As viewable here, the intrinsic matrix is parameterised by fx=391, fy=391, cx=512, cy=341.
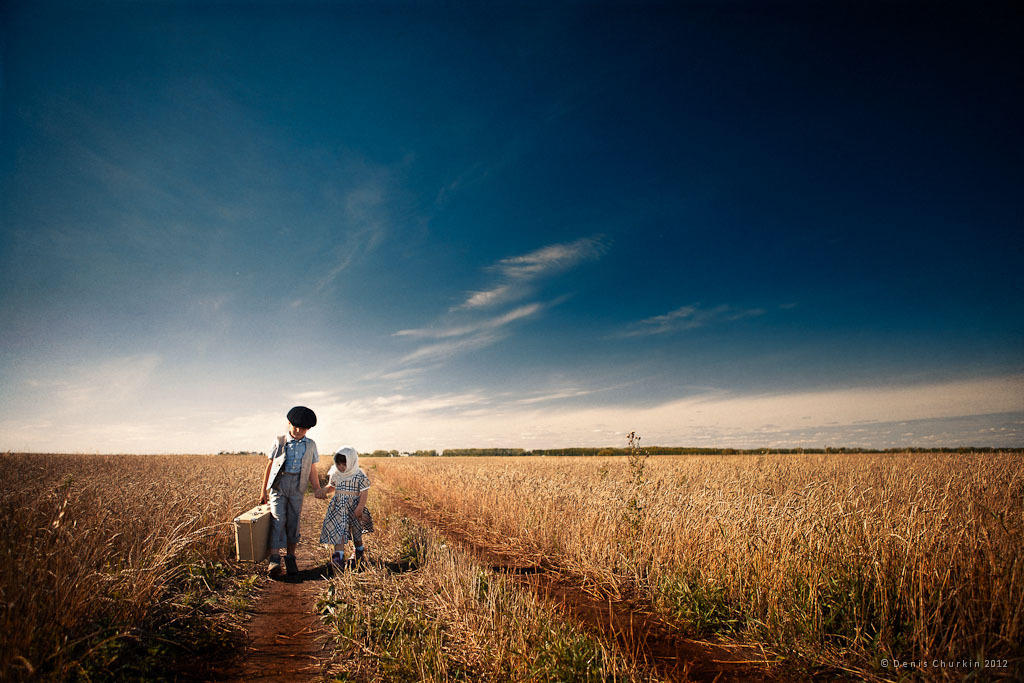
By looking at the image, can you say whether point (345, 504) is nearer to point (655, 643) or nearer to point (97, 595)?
point (97, 595)

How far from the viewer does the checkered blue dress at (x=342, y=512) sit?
6699 millimetres

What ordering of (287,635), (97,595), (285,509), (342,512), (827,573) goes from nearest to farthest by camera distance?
(97,595), (287,635), (827,573), (285,509), (342,512)

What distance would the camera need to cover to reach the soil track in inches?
147

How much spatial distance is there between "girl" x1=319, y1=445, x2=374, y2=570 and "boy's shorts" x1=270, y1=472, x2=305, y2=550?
1.57 feet

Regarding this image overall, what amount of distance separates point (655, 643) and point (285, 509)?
5.57 metres

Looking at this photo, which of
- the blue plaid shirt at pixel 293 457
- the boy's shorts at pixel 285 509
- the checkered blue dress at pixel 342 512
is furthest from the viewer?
the checkered blue dress at pixel 342 512

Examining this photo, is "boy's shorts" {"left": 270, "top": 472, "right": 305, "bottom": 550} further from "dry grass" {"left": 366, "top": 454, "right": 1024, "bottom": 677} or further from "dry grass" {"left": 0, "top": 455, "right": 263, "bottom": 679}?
"dry grass" {"left": 366, "top": 454, "right": 1024, "bottom": 677}

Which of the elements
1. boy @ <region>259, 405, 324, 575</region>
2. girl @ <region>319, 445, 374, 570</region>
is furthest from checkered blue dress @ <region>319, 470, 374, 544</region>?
boy @ <region>259, 405, 324, 575</region>

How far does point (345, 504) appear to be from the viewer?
6.83 meters

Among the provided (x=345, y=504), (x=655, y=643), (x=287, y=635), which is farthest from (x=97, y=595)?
(x=655, y=643)

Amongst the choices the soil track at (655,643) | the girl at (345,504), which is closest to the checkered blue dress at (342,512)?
the girl at (345,504)

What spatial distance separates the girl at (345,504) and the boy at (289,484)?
46 centimetres

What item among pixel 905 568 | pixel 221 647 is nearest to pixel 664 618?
pixel 905 568

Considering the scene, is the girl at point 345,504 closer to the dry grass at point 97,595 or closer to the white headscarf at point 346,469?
the white headscarf at point 346,469
